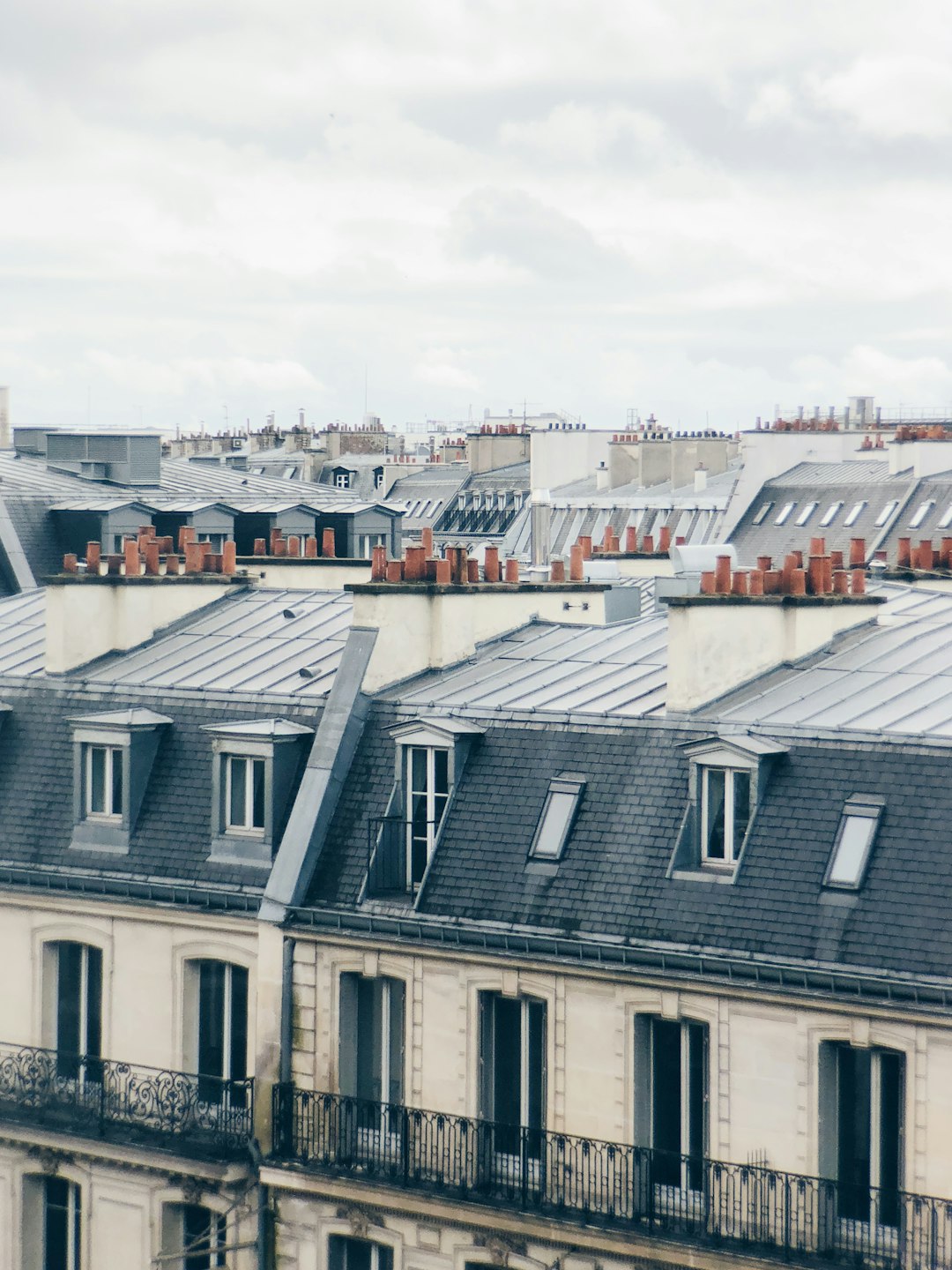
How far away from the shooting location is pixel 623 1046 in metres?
22.5

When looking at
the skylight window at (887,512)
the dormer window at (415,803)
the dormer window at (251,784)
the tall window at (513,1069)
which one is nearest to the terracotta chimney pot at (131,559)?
the dormer window at (251,784)

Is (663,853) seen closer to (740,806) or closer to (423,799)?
(740,806)

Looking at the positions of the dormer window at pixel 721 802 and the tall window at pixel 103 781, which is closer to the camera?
the dormer window at pixel 721 802

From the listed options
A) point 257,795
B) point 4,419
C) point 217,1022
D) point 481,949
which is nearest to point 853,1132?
point 481,949

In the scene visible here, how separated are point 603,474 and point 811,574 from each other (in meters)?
60.8

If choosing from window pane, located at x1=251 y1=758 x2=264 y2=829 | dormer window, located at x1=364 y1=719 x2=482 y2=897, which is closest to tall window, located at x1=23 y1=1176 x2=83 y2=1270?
window pane, located at x1=251 y1=758 x2=264 y2=829

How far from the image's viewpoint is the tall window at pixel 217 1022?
→ 25875 mm

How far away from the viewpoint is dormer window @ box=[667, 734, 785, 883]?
2236 cm

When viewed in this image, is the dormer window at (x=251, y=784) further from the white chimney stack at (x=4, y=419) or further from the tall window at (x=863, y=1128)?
the white chimney stack at (x=4, y=419)

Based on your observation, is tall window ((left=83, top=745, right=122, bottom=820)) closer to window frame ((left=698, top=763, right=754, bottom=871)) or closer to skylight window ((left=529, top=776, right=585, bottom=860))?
skylight window ((left=529, top=776, right=585, bottom=860))

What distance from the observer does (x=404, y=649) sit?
88.7 ft

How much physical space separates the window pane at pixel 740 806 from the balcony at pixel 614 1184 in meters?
3.25

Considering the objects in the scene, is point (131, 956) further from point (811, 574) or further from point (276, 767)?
point (811, 574)

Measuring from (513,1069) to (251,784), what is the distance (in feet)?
15.9
